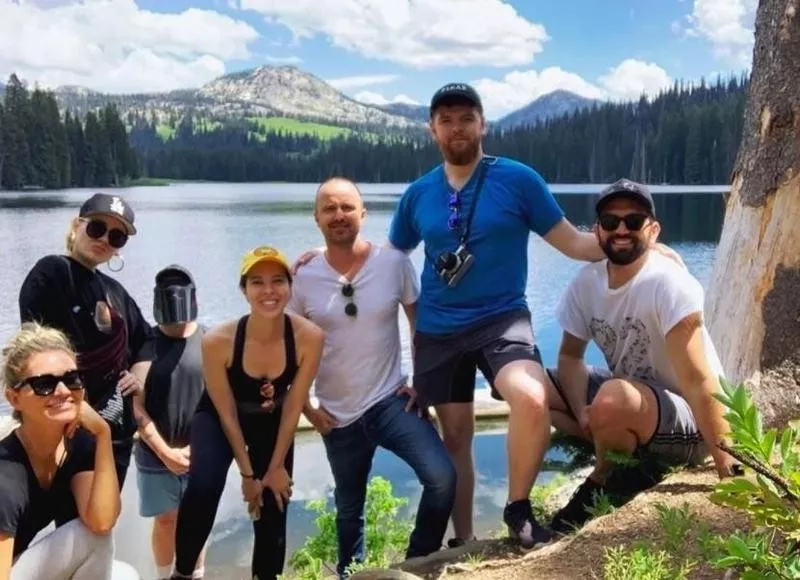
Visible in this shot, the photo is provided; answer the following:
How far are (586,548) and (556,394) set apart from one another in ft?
3.31

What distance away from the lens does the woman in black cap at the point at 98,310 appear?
4016 mm

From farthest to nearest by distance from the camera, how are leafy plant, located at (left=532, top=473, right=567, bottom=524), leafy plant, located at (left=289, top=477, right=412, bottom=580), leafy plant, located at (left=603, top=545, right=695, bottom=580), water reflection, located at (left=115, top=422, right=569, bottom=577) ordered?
water reflection, located at (left=115, top=422, right=569, bottom=577) < leafy plant, located at (left=289, top=477, right=412, bottom=580) < leafy plant, located at (left=532, top=473, right=567, bottom=524) < leafy plant, located at (left=603, top=545, right=695, bottom=580)

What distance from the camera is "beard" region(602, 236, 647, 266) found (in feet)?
12.6

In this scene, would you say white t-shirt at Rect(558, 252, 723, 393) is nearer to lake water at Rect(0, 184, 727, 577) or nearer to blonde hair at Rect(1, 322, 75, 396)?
blonde hair at Rect(1, 322, 75, 396)

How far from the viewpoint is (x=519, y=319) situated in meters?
4.09

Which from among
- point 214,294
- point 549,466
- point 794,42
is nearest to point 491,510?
point 549,466

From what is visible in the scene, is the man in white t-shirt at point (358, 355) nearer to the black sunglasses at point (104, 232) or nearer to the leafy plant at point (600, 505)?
the leafy plant at point (600, 505)

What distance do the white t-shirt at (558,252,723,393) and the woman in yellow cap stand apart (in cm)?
132

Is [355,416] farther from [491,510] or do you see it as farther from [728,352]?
[491,510]

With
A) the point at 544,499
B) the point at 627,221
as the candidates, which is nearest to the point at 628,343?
the point at 627,221

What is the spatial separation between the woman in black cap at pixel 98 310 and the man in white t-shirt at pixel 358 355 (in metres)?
0.92

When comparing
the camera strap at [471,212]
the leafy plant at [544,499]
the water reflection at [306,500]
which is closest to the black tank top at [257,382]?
the camera strap at [471,212]

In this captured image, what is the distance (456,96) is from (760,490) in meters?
2.59

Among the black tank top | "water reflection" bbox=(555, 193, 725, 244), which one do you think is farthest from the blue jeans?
"water reflection" bbox=(555, 193, 725, 244)
